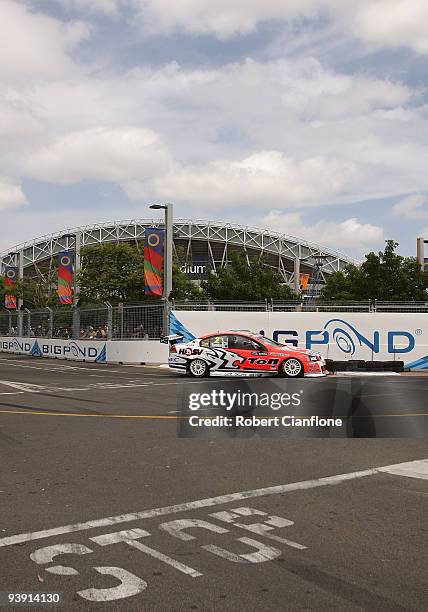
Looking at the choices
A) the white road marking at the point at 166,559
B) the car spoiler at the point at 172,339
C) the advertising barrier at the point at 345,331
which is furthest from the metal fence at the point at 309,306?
the white road marking at the point at 166,559

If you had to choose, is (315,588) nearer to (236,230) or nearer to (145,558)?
(145,558)

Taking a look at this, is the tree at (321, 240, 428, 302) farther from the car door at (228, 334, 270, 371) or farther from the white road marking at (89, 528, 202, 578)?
the white road marking at (89, 528, 202, 578)

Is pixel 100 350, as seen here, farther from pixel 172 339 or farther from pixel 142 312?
pixel 172 339

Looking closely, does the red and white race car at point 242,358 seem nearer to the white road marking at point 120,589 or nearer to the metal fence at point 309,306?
the metal fence at point 309,306

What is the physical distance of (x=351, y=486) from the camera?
6.66 m

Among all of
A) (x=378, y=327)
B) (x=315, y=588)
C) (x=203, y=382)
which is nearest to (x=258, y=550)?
(x=315, y=588)

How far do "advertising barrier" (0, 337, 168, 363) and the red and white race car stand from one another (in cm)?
646

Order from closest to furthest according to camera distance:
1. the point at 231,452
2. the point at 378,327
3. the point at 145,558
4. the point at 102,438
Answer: the point at 145,558
the point at 231,452
the point at 102,438
the point at 378,327

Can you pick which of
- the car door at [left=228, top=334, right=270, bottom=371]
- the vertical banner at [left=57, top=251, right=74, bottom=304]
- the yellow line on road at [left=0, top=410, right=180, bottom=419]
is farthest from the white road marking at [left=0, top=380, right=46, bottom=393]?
the vertical banner at [left=57, top=251, right=74, bottom=304]

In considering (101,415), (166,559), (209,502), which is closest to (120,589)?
(166,559)

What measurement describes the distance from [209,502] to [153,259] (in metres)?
24.6

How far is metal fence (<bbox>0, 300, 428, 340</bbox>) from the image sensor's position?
1017 inches

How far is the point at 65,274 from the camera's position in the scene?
134 ft

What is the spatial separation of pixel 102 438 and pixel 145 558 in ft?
16.1
